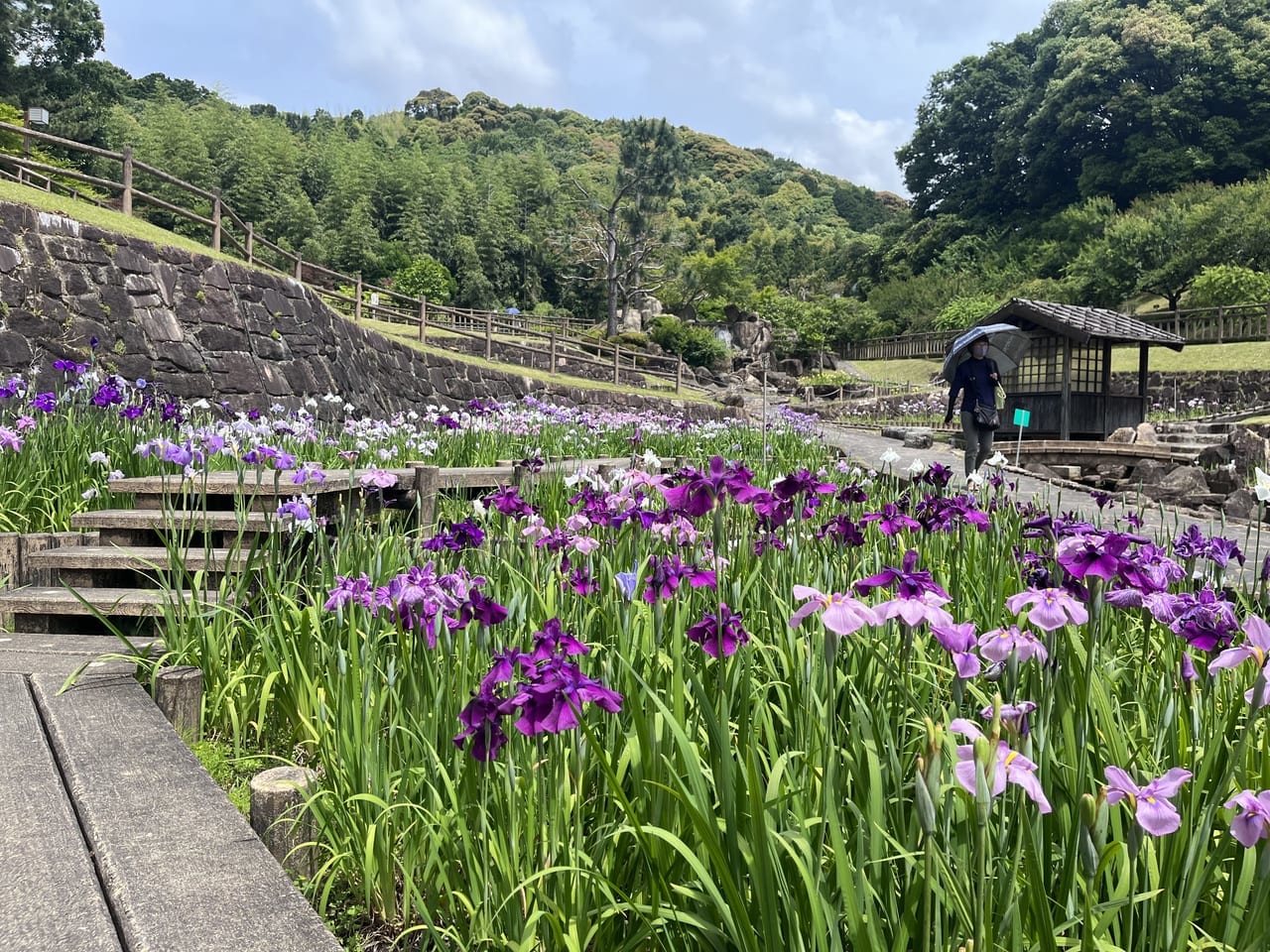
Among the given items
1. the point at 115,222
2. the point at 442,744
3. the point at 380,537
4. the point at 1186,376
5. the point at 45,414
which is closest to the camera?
the point at 442,744

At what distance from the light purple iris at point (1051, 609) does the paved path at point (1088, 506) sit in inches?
39.9

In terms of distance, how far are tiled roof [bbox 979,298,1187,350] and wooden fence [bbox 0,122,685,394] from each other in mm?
12023

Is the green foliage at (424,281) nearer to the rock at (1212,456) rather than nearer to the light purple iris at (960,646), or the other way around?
the rock at (1212,456)

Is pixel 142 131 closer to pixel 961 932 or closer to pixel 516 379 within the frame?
pixel 516 379

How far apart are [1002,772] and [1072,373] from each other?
772 inches

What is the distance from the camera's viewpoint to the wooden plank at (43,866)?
1.36 m

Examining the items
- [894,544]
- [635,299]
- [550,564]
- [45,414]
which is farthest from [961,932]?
[635,299]

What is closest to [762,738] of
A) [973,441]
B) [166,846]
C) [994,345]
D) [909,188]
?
[166,846]

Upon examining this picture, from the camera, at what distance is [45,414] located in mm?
5496

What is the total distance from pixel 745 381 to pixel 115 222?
2964cm

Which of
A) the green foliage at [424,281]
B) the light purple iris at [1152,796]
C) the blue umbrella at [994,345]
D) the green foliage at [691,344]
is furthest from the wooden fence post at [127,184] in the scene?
the green foliage at [424,281]

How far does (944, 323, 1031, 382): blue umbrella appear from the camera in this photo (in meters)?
10.0

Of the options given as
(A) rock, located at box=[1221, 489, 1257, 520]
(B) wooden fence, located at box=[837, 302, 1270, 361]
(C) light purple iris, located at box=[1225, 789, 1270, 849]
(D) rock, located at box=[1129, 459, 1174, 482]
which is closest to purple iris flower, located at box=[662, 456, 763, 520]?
(C) light purple iris, located at box=[1225, 789, 1270, 849]

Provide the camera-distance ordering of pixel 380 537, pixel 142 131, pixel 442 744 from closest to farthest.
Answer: pixel 442 744 < pixel 380 537 < pixel 142 131
